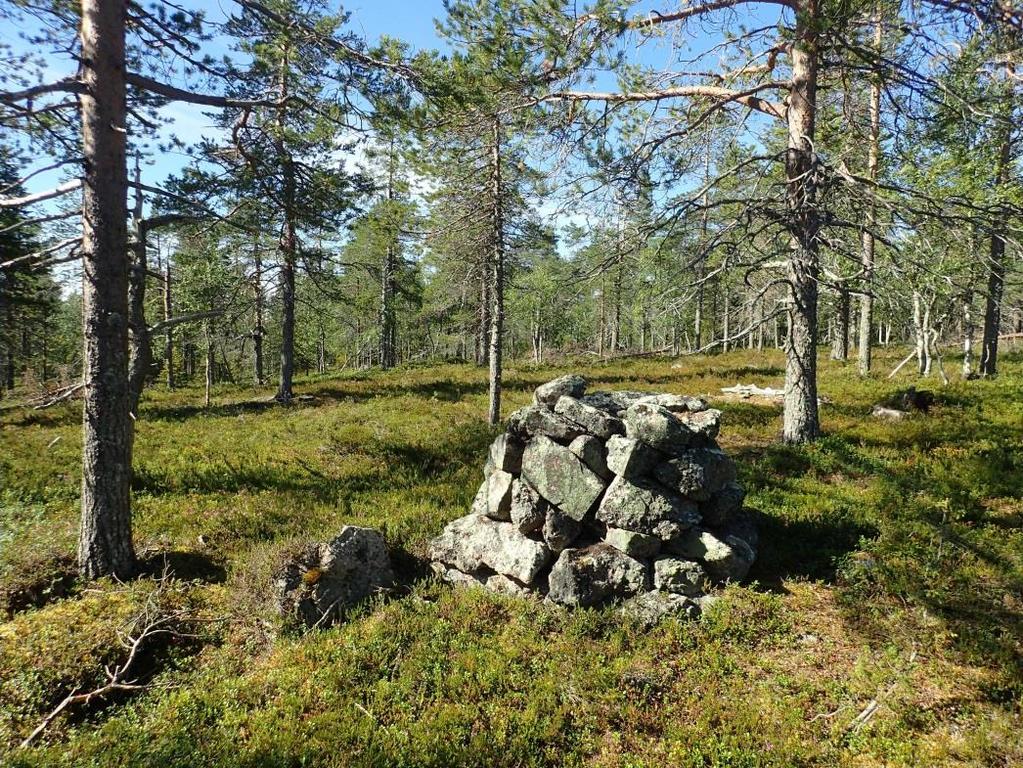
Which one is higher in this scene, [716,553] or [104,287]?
[104,287]

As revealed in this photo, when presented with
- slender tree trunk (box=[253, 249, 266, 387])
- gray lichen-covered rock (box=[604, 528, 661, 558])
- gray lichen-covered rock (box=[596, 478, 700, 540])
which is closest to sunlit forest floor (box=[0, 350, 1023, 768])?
gray lichen-covered rock (box=[604, 528, 661, 558])

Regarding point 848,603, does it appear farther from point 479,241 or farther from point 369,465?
point 479,241

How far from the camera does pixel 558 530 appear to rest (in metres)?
6.41

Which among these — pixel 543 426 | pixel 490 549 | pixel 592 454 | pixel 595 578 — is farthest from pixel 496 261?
pixel 595 578

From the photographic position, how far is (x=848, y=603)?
580cm

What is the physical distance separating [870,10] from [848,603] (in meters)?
9.04

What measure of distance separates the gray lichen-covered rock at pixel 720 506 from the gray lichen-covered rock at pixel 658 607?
3.85ft

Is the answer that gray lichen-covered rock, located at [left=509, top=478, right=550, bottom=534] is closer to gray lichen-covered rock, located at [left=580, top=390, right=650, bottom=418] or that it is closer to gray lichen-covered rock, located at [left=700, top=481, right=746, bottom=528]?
gray lichen-covered rock, located at [left=580, top=390, right=650, bottom=418]

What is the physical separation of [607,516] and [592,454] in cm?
84

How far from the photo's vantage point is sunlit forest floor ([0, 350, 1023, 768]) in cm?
421

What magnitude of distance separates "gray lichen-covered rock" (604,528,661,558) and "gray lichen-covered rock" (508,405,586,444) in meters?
1.42

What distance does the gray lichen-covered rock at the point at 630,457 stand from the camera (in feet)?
20.9

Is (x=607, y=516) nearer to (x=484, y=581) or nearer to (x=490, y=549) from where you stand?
(x=490, y=549)

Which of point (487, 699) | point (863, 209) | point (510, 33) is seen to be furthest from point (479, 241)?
point (487, 699)
